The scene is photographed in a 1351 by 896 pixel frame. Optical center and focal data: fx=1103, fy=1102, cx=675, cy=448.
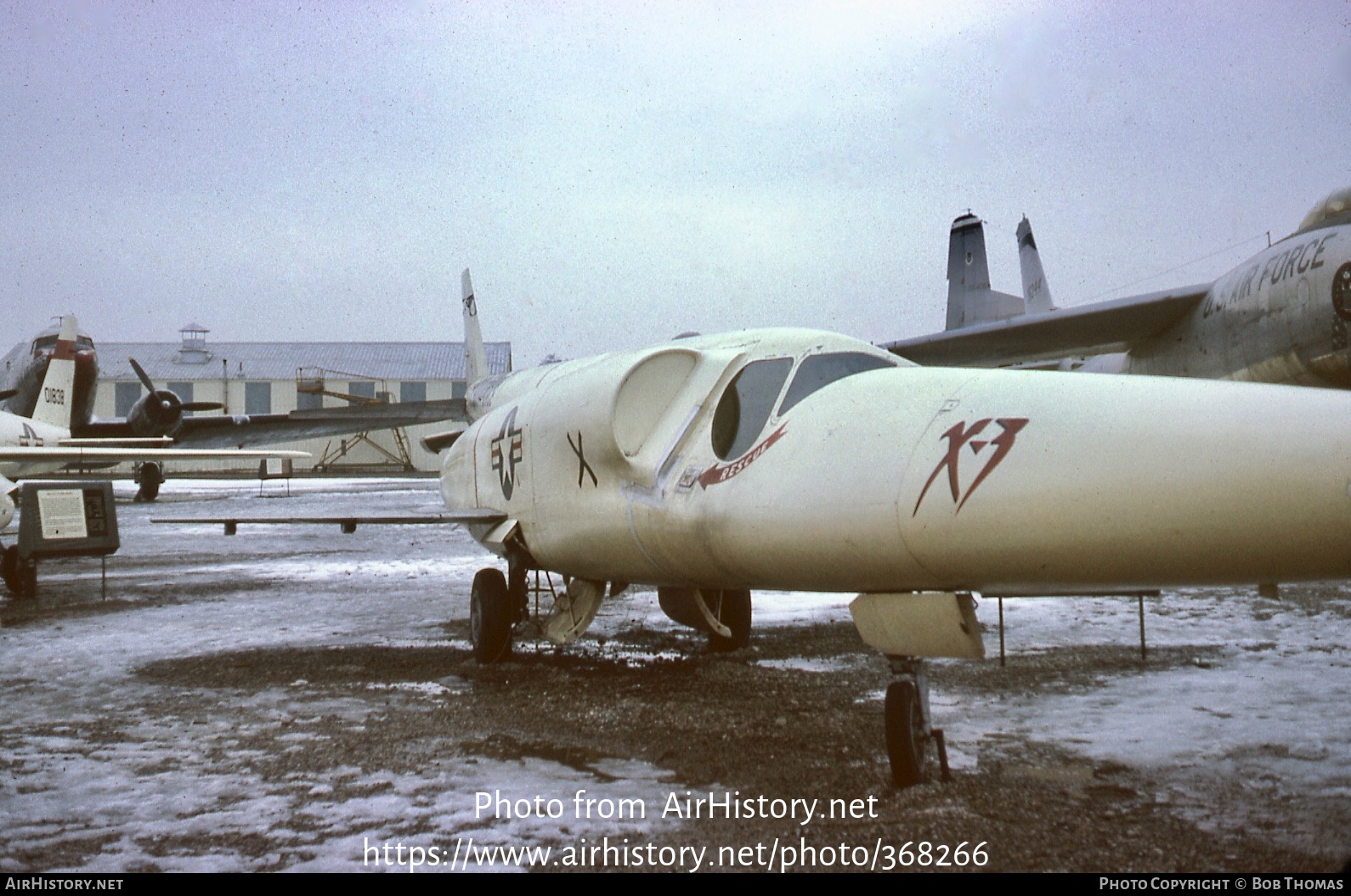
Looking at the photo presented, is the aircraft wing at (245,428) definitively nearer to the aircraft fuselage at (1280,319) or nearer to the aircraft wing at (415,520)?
the aircraft wing at (415,520)

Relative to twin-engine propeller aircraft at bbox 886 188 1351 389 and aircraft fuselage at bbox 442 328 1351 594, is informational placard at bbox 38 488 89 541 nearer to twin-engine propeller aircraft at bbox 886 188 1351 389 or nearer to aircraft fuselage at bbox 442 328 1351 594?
aircraft fuselage at bbox 442 328 1351 594

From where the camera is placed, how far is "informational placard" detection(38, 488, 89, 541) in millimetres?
11727

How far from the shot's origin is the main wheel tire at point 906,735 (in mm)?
4473

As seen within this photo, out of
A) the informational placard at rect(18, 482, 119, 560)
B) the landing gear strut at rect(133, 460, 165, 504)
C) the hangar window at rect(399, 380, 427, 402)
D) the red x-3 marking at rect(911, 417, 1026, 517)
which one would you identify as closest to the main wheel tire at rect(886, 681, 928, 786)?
the red x-3 marking at rect(911, 417, 1026, 517)

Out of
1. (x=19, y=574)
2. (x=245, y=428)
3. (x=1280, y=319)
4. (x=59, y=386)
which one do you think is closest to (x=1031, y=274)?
(x=1280, y=319)

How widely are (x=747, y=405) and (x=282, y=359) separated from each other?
6647 cm

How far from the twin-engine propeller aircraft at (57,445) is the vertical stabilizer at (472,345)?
129 inches

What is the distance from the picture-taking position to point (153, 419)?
32.9 m

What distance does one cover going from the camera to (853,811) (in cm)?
419

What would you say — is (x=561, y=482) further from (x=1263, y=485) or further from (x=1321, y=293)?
(x=1321, y=293)

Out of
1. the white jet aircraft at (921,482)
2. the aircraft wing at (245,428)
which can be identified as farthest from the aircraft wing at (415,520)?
the aircraft wing at (245,428)

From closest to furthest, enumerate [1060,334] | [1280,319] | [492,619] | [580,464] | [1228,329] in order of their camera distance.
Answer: [580,464] < [492,619] < [1280,319] < [1228,329] < [1060,334]

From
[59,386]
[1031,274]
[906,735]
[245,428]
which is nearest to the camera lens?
[906,735]

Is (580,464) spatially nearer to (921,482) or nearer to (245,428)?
(921,482)
